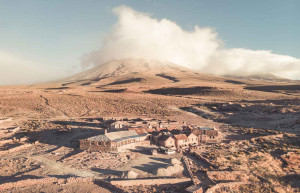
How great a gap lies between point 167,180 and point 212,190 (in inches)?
176

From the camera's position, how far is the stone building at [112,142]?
3170cm

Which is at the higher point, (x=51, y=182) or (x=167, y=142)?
(x=167, y=142)

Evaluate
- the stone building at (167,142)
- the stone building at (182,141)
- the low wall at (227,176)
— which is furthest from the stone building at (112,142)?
the low wall at (227,176)

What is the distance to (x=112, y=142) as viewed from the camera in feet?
104

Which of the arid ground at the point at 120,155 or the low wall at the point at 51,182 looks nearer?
the low wall at the point at 51,182

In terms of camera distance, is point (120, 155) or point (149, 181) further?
point (120, 155)

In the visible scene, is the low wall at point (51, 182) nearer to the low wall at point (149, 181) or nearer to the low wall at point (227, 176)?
the low wall at point (149, 181)

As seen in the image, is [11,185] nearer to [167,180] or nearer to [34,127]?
[167,180]

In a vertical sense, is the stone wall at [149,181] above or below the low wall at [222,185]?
above

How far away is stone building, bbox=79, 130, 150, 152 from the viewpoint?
31.7 m

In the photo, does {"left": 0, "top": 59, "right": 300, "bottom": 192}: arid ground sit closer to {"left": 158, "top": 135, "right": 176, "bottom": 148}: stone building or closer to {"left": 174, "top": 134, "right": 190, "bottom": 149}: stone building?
{"left": 174, "top": 134, "right": 190, "bottom": 149}: stone building

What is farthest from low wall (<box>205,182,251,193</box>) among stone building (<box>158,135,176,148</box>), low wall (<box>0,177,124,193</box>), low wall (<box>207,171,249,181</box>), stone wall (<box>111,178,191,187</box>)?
stone building (<box>158,135,176,148</box>)

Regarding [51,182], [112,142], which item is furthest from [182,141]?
[51,182]

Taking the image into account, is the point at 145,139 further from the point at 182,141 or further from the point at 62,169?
the point at 62,169
